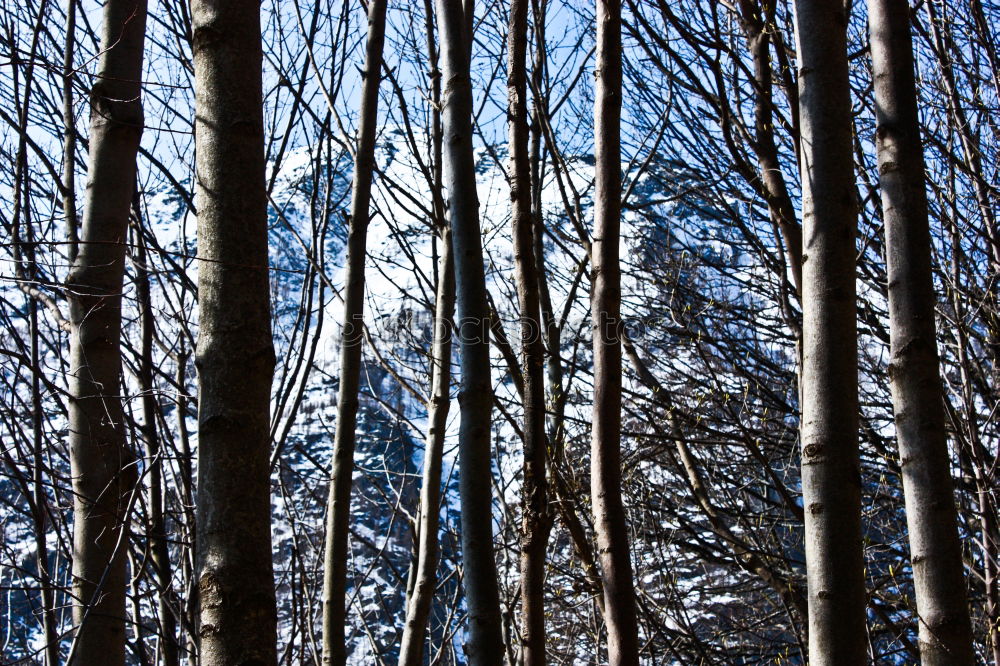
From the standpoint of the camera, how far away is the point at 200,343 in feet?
3.90

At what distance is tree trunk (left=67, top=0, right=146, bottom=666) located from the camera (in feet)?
5.68

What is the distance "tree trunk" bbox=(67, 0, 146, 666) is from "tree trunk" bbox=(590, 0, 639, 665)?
41.5 inches

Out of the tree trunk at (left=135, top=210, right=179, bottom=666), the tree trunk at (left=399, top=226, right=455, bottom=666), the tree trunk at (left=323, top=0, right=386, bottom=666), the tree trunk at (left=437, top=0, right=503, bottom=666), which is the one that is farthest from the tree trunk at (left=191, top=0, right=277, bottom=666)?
the tree trunk at (left=135, top=210, right=179, bottom=666)

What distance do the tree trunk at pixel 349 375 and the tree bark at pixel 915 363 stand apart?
143 cm

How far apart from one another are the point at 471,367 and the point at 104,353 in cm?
85

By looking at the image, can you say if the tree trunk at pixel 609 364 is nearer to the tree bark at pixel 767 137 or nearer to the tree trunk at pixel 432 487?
the tree trunk at pixel 432 487

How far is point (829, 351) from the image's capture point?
1.46 meters

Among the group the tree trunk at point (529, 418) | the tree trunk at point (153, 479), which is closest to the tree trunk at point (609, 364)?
the tree trunk at point (529, 418)

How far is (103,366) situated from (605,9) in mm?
1525

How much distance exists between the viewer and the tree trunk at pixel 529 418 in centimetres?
188

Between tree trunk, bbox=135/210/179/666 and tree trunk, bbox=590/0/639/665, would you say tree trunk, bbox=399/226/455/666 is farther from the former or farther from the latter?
tree trunk, bbox=135/210/179/666

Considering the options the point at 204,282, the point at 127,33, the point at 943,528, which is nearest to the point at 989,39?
the point at 943,528

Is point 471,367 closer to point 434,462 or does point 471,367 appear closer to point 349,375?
point 349,375

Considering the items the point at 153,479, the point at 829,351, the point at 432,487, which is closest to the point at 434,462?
the point at 432,487
